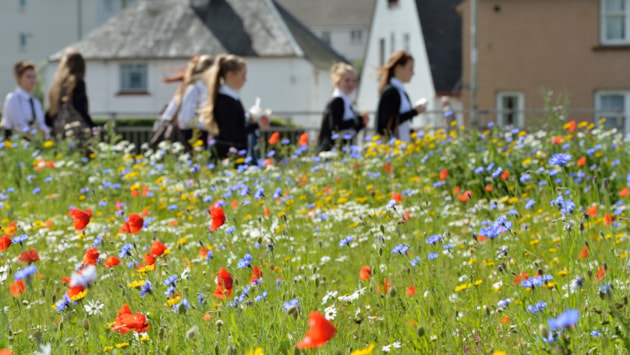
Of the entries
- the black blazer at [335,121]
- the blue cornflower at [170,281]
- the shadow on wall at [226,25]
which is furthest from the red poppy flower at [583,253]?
the shadow on wall at [226,25]

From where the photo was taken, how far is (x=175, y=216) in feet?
24.7

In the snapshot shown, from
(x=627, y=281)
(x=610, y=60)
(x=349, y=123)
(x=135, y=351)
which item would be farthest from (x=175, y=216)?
(x=610, y=60)

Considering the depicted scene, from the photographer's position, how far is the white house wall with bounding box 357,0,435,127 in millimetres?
38000

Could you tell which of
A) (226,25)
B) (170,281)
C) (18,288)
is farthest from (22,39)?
(170,281)

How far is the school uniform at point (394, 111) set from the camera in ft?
33.7

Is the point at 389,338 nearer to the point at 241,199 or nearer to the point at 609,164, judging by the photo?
the point at 241,199

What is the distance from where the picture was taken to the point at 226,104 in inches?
389

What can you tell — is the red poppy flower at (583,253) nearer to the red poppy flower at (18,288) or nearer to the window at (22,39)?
the red poppy flower at (18,288)

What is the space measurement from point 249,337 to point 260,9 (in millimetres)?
39713

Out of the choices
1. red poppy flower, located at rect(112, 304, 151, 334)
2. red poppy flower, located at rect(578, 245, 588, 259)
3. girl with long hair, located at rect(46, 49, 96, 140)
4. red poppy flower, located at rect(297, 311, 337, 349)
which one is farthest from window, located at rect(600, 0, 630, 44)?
red poppy flower, located at rect(297, 311, 337, 349)

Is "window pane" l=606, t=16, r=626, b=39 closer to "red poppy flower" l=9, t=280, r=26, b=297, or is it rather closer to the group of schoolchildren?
the group of schoolchildren

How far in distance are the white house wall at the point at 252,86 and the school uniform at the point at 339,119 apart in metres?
28.5

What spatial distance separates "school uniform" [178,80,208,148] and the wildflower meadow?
1.92 meters

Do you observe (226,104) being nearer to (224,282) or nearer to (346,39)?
(224,282)
